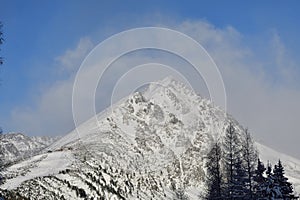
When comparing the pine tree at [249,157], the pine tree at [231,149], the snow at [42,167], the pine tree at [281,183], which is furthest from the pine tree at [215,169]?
the snow at [42,167]

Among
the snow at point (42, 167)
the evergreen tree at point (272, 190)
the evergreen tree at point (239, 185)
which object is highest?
the snow at point (42, 167)

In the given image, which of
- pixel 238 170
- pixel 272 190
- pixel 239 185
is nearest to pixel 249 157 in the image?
pixel 238 170

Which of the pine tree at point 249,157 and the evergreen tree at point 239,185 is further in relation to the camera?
the evergreen tree at point 239,185

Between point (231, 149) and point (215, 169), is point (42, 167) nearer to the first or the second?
point (215, 169)

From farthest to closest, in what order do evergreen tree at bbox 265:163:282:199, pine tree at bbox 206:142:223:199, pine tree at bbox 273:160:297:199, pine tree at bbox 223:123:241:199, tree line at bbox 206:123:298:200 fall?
pine tree at bbox 206:142:223:199 → pine tree at bbox 223:123:241:199 → tree line at bbox 206:123:298:200 → pine tree at bbox 273:160:297:199 → evergreen tree at bbox 265:163:282:199

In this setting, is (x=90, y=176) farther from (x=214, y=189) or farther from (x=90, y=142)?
(x=90, y=142)

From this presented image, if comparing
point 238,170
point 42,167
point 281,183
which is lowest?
point 281,183

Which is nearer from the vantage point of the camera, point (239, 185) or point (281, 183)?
point (281, 183)

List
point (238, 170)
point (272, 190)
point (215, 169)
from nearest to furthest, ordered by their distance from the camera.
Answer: point (272, 190)
point (238, 170)
point (215, 169)

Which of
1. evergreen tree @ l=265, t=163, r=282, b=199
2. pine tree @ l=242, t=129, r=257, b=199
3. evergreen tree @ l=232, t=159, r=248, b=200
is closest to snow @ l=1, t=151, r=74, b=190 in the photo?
evergreen tree @ l=232, t=159, r=248, b=200

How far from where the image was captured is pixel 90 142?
98.2 metres

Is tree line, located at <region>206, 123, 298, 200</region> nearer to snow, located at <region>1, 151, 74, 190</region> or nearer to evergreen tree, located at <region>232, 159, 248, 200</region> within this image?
evergreen tree, located at <region>232, 159, 248, 200</region>

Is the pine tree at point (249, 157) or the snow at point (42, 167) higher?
the snow at point (42, 167)

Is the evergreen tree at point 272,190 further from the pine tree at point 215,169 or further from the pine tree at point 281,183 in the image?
the pine tree at point 215,169
